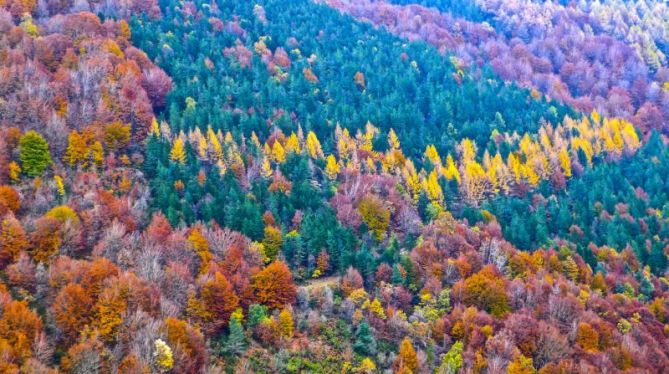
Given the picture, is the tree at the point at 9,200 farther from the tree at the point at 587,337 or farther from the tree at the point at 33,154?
the tree at the point at 587,337

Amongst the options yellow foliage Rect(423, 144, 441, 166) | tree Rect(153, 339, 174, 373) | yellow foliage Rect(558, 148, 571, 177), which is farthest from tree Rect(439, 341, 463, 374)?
yellow foliage Rect(558, 148, 571, 177)

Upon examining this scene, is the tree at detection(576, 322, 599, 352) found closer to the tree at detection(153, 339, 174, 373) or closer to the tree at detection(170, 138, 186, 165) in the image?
the tree at detection(153, 339, 174, 373)

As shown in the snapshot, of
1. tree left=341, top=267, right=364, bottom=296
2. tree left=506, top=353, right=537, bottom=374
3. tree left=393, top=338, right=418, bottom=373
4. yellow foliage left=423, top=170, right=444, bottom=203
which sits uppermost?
tree left=506, top=353, right=537, bottom=374

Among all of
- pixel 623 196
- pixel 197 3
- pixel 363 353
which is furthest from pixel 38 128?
pixel 623 196

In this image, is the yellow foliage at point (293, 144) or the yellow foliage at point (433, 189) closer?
the yellow foliage at point (433, 189)

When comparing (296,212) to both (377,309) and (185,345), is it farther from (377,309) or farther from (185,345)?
(185,345)

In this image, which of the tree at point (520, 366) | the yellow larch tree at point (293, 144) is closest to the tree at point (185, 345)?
the tree at point (520, 366)
